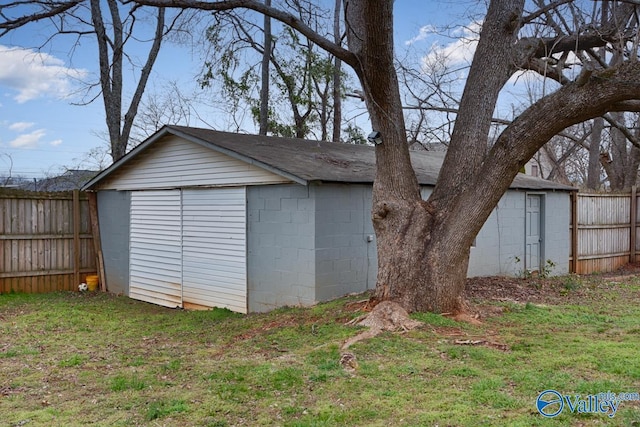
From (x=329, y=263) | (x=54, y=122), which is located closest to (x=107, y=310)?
(x=329, y=263)

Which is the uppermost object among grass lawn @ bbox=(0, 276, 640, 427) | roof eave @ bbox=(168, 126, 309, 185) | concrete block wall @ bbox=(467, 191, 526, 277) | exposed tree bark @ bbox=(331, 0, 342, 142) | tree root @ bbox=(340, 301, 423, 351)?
exposed tree bark @ bbox=(331, 0, 342, 142)

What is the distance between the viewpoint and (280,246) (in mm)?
8539

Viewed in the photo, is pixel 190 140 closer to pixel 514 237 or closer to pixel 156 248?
pixel 156 248

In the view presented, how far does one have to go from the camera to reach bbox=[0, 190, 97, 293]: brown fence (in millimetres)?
10867

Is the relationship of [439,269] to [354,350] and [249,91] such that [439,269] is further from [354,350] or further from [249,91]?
[249,91]

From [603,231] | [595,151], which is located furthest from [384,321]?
[595,151]

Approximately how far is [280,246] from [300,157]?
1.82 meters

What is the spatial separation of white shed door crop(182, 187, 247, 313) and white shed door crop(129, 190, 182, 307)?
29 cm

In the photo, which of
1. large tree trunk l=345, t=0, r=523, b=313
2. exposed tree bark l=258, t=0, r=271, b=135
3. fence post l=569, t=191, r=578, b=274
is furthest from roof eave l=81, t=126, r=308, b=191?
fence post l=569, t=191, r=578, b=274

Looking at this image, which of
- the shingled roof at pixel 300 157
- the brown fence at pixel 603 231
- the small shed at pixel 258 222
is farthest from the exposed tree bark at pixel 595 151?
the shingled roof at pixel 300 157

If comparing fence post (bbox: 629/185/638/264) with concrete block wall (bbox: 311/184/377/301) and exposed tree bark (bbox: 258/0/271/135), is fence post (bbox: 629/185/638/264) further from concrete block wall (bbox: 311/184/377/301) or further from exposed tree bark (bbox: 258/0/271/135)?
exposed tree bark (bbox: 258/0/271/135)

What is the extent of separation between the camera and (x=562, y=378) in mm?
4586

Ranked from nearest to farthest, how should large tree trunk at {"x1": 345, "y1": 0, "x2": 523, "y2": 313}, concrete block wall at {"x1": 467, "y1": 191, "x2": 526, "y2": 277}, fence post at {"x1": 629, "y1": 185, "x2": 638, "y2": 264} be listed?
large tree trunk at {"x1": 345, "y1": 0, "x2": 523, "y2": 313} < concrete block wall at {"x1": 467, "y1": 191, "x2": 526, "y2": 277} < fence post at {"x1": 629, "y1": 185, "x2": 638, "y2": 264}

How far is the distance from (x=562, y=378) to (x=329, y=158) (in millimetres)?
6265
